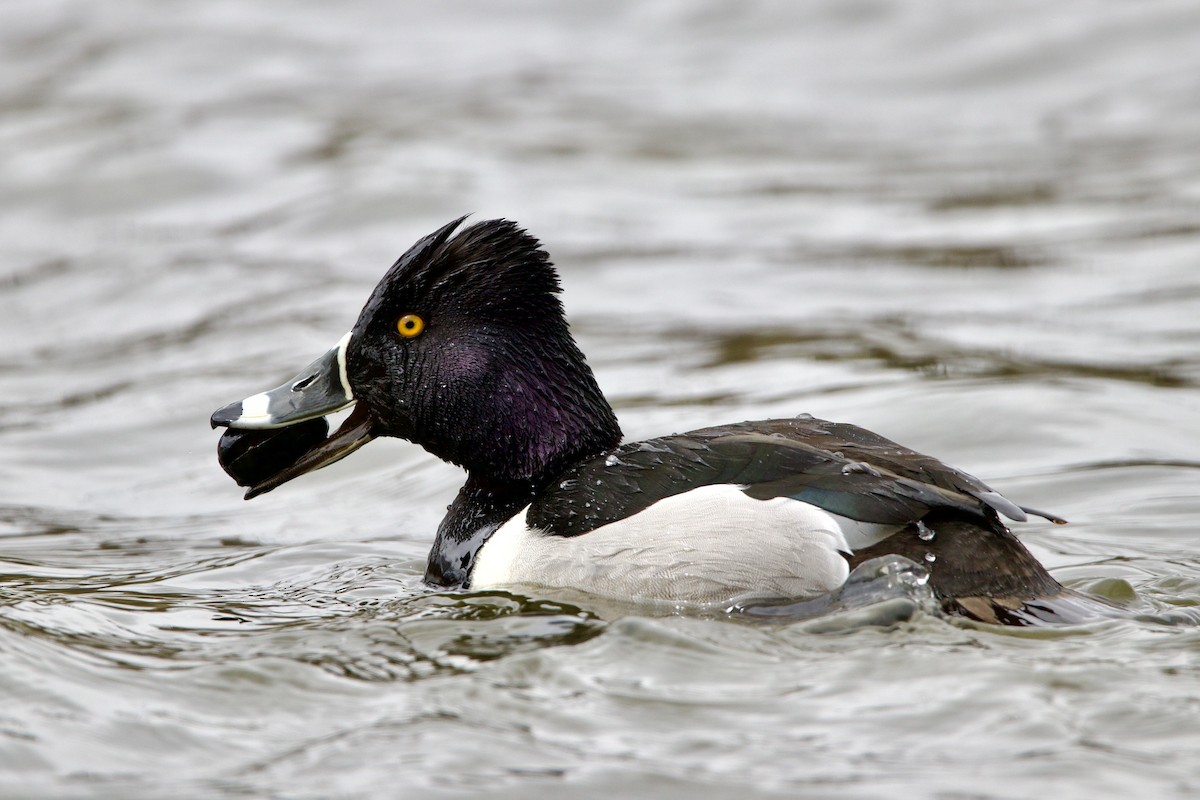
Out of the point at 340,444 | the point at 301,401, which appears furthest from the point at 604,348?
the point at 301,401

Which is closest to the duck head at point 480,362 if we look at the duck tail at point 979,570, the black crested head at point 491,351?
the black crested head at point 491,351

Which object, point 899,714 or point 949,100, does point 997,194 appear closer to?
point 949,100

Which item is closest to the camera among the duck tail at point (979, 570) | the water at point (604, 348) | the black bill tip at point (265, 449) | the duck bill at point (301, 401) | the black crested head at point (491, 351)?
the water at point (604, 348)

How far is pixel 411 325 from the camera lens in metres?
5.99

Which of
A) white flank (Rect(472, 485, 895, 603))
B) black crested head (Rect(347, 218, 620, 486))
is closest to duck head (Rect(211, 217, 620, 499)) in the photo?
black crested head (Rect(347, 218, 620, 486))

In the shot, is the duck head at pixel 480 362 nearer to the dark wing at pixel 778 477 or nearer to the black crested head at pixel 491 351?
the black crested head at pixel 491 351

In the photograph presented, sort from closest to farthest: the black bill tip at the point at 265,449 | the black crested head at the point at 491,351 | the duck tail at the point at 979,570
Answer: the duck tail at the point at 979,570, the black crested head at the point at 491,351, the black bill tip at the point at 265,449

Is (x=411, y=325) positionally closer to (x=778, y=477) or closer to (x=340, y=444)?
(x=340, y=444)

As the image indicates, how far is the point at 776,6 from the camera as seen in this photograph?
18.5 metres

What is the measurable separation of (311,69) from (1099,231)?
909cm

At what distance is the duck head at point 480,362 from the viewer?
5.90 metres

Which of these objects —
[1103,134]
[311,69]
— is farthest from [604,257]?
[311,69]

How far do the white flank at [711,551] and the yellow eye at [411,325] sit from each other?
995mm

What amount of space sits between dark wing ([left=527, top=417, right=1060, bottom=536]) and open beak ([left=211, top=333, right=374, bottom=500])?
0.89m
